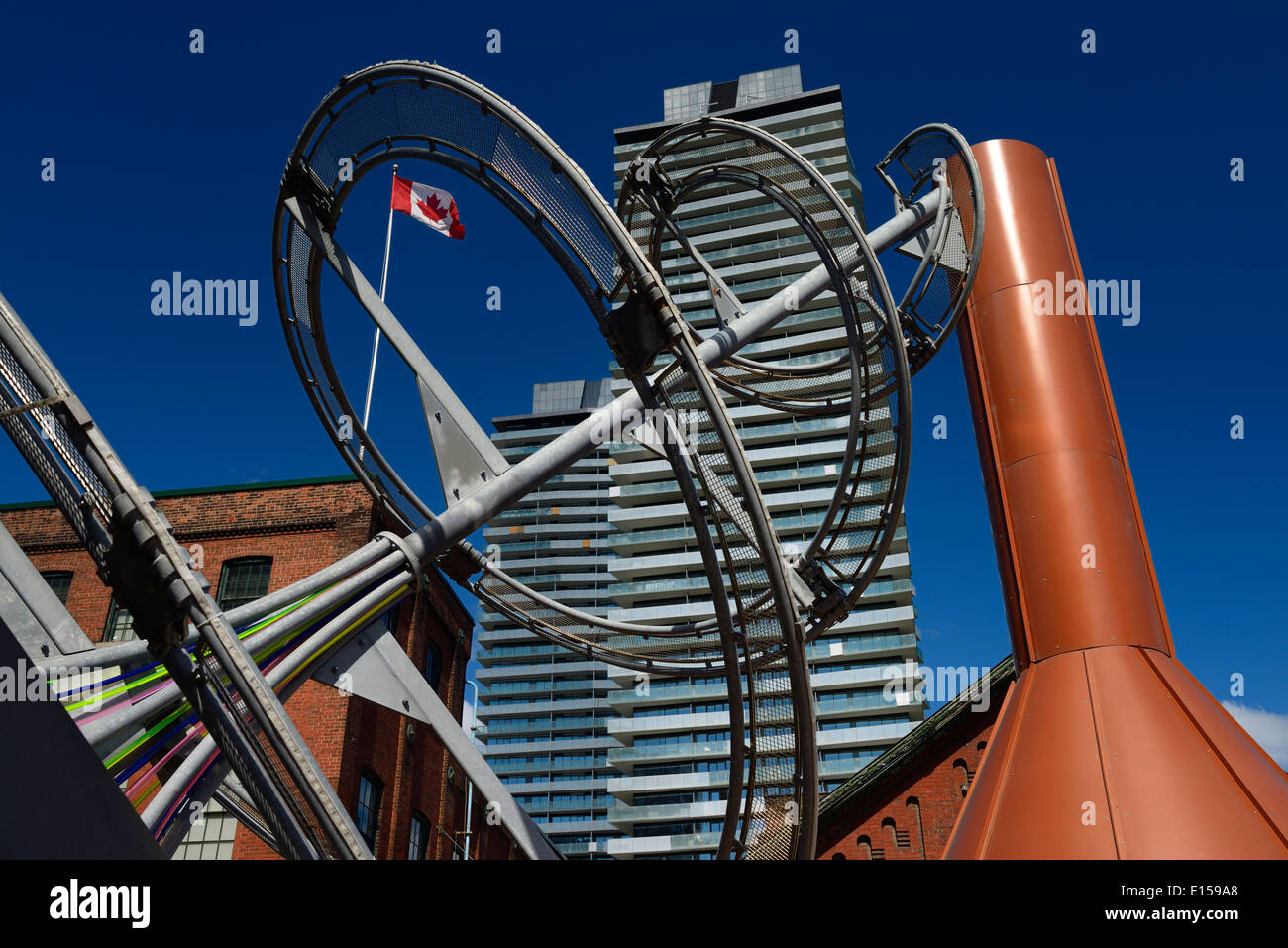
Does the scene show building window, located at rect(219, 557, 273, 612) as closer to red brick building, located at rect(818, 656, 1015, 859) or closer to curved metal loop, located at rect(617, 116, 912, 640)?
curved metal loop, located at rect(617, 116, 912, 640)

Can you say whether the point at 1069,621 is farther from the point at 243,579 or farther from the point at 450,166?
the point at 243,579

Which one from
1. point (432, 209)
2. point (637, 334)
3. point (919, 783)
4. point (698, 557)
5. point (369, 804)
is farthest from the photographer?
point (698, 557)

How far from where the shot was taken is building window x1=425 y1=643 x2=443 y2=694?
86.5ft

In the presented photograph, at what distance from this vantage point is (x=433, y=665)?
88.5 ft

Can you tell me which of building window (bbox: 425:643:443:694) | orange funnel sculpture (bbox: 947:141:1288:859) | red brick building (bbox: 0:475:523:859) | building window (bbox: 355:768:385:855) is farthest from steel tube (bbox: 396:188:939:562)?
building window (bbox: 425:643:443:694)

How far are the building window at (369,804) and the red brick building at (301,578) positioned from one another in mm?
36

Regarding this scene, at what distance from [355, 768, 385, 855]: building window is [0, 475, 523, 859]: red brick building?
4cm

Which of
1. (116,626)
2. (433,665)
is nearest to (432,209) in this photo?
(116,626)

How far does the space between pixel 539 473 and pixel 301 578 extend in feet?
46.3

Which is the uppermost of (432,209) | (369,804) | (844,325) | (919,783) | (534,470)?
(432,209)

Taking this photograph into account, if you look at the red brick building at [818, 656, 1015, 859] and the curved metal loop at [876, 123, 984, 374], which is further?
the red brick building at [818, 656, 1015, 859]
